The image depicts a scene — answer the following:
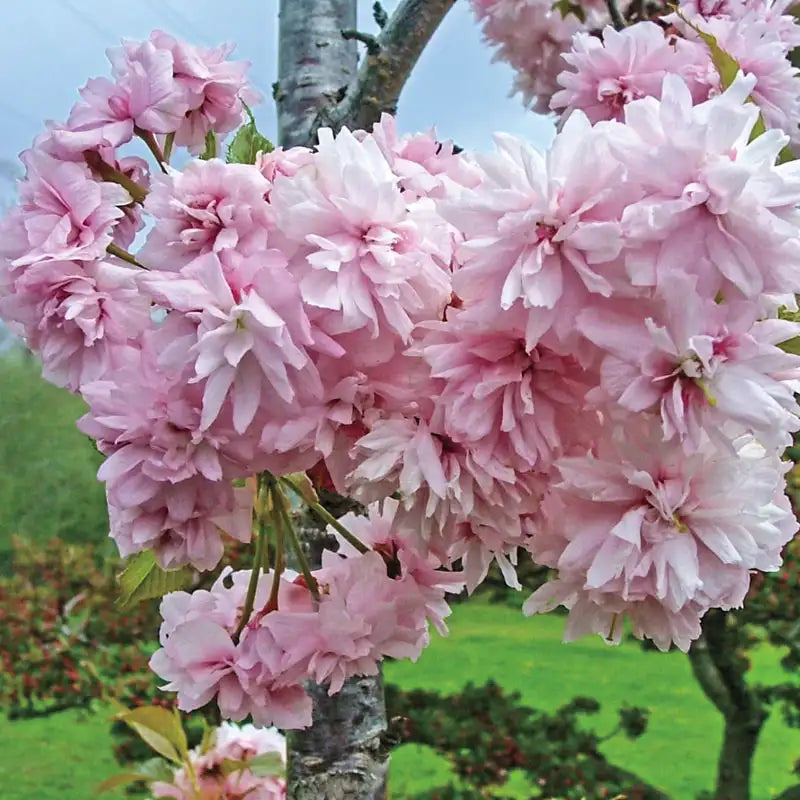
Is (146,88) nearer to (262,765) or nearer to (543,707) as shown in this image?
(262,765)

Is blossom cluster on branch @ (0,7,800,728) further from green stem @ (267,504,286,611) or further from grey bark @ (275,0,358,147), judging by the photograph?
grey bark @ (275,0,358,147)

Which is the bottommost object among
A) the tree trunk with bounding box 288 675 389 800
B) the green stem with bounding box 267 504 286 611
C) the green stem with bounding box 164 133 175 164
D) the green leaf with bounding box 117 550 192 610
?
the tree trunk with bounding box 288 675 389 800

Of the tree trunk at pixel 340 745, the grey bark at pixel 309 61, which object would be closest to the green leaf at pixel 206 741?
the tree trunk at pixel 340 745

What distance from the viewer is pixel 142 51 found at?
0.43 meters

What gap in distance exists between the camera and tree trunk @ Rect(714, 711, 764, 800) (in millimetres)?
1748

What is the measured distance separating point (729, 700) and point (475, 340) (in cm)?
164

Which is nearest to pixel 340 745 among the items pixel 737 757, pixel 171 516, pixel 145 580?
pixel 145 580

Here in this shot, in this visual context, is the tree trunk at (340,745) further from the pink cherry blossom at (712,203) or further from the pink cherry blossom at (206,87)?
the pink cherry blossom at (712,203)

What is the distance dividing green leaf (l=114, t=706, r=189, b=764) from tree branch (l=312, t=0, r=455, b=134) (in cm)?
54

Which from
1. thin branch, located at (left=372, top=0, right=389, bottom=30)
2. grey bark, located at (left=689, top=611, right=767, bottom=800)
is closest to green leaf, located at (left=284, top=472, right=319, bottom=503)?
thin branch, located at (left=372, top=0, right=389, bottom=30)

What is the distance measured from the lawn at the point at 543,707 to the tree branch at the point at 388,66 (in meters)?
1.71

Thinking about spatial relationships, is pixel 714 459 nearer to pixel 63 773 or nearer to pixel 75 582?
pixel 75 582

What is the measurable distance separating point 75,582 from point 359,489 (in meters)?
1.85

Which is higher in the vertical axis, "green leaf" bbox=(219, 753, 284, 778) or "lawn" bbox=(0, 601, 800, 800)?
"green leaf" bbox=(219, 753, 284, 778)
